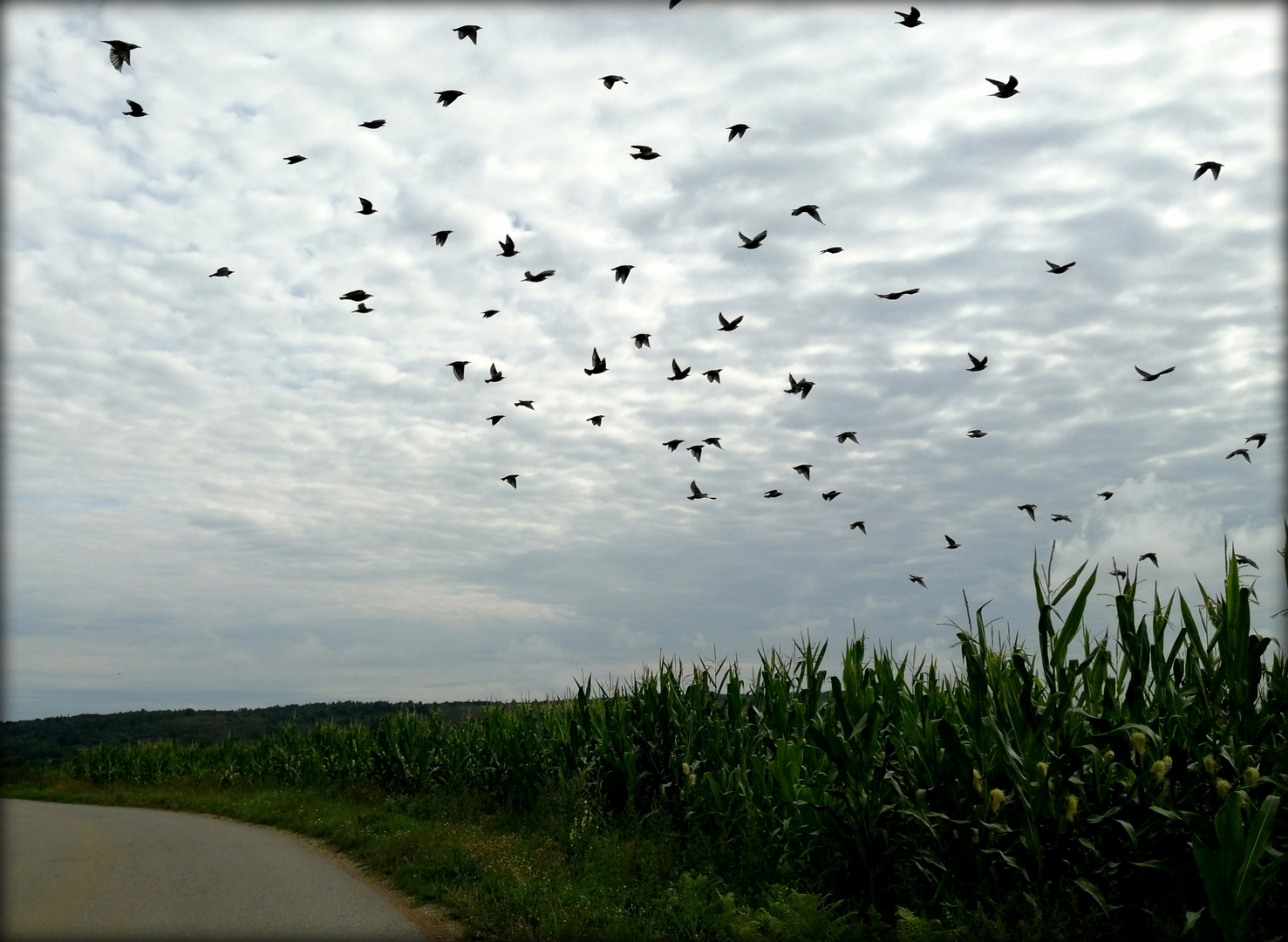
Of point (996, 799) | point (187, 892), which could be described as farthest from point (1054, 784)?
point (187, 892)

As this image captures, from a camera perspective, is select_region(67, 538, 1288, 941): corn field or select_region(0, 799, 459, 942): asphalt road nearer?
select_region(67, 538, 1288, 941): corn field

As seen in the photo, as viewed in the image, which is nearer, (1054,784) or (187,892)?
(1054,784)

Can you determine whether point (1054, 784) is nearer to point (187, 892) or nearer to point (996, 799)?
point (996, 799)

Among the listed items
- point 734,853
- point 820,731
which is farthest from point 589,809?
point 820,731

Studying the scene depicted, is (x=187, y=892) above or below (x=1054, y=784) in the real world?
below

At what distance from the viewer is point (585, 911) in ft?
29.2

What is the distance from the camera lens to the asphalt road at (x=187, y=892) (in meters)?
8.73

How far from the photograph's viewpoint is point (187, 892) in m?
10.5

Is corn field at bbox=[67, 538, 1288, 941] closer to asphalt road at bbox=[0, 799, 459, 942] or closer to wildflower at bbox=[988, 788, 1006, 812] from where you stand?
wildflower at bbox=[988, 788, 1006, 812]

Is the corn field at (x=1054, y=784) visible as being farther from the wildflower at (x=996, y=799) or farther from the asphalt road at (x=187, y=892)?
the asphalt road at (x=187, y=892)

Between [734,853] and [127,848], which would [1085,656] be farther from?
[127,848]

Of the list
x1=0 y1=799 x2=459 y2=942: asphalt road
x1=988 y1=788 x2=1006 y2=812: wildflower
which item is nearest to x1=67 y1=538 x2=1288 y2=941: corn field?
x1=988 y1=788 x2=1006 y2=812: wildflower

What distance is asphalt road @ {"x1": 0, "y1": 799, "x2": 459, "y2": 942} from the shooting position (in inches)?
344

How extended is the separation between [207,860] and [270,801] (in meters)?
9.16
